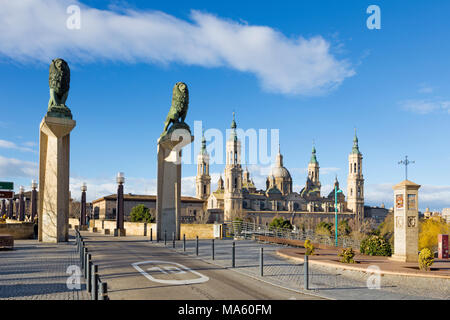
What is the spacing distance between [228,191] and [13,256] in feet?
400

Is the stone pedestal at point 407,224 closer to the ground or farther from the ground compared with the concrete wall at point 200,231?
farther from the ground

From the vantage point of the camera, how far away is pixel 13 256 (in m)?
20.0

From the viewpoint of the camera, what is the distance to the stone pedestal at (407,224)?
1803 cm

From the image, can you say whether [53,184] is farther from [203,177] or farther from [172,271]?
[203,177]

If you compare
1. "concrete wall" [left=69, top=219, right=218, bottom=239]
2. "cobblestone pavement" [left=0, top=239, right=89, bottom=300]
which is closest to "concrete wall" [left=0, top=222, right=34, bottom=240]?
"cobblestone pavement" [left=0, top=239, right=89, bottom=300]

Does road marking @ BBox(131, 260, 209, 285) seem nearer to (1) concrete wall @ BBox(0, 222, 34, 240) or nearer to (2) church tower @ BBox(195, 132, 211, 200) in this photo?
(1) concrete wall @ BBox(0, 222, 34, 240)

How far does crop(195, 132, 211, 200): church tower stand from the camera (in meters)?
150

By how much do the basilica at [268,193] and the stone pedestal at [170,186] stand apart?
303 feet

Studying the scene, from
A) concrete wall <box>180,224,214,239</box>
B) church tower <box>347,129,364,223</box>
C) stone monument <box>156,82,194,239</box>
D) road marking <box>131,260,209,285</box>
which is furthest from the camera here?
church tower <box>347,129,364,223</box>

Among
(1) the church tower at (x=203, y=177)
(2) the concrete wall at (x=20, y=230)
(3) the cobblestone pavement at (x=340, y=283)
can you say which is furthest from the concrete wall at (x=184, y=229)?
(1) the church tower at (x=203, y=177)

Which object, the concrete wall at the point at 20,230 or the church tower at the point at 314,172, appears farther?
the church tower at the point at 314,172

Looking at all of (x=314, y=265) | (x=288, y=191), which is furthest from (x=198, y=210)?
(x=314, y=265)

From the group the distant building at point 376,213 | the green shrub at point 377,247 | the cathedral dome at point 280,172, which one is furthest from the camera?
the distant building at point 376,213

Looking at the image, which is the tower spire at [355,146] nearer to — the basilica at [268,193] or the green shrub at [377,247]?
the basilica at [268,193]
